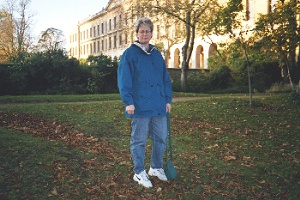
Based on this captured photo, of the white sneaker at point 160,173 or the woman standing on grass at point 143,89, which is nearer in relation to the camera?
the woman standing on grass at point 143,89

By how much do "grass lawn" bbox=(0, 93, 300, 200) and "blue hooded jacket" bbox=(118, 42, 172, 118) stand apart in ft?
3.54

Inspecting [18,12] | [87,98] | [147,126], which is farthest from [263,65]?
[18,12]

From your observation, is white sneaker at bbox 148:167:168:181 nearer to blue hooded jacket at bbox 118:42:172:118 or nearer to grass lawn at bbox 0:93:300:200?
grass lawn at bbox 0:93:300:200

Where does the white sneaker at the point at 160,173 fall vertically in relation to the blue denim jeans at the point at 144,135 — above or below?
below

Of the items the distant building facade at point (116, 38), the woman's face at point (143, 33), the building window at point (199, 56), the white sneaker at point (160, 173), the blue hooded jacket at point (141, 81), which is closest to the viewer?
the blue hooded jacket at point (141, 81)

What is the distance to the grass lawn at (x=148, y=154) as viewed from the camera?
3949 mm

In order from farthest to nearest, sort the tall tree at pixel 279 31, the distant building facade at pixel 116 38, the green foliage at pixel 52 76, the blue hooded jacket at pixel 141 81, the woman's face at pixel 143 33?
the distant building facade at pixel 116 38, the green foliage at pixel 52 76, the tall tree at pixel 279 31, the woman's face at pixel 143 33, the blue hooded jacket at pixel 141 81

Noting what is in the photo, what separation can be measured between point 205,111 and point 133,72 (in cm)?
641

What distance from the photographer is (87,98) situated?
13453 mm

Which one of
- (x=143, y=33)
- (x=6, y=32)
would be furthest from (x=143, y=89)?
(x=6, y=32)

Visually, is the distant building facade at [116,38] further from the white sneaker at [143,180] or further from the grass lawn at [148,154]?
the white sneaker at [143,180]

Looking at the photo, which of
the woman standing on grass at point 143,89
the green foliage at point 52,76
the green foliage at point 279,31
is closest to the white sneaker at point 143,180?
the woman standing on grass at point 143,89

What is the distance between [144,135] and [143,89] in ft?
1.91

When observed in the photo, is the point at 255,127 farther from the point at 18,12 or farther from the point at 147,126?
the point at 18,12
